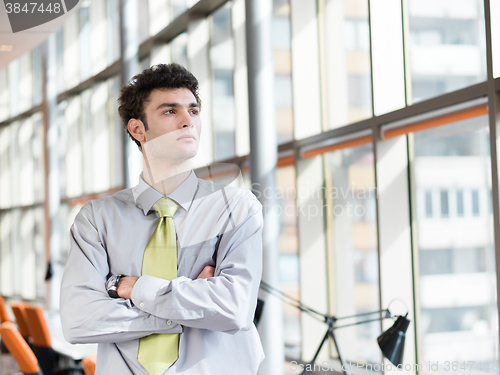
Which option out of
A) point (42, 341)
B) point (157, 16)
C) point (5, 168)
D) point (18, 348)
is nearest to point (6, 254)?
point (5, 168)

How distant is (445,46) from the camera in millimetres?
3152

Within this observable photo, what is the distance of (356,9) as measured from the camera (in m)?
3.77

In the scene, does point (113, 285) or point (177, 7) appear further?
point (177, 7)

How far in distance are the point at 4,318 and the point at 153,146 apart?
17.5 feet

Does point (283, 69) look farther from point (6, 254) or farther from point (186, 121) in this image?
point (6, 254)

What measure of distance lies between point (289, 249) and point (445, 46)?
2.09 m

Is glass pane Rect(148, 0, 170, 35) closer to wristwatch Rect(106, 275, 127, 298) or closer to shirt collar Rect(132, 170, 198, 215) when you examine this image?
shirt collar Rect(132, 170, 198, 215)

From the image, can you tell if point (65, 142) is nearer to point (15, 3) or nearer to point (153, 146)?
point (15, 3)

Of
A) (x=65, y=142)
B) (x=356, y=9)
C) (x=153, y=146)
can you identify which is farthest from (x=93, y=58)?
(x=153, y=146)

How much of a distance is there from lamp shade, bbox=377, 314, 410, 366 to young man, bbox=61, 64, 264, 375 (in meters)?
1.01

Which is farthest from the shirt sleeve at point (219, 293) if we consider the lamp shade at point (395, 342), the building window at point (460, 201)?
the building window at point (460, 201)

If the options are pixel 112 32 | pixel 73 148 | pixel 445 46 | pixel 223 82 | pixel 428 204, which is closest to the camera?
pixel 445 46

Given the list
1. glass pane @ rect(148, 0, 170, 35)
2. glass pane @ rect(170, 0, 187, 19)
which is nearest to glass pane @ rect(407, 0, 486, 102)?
glass pane @ rect(170, 0, 187, 19)

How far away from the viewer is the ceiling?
15.5ft
